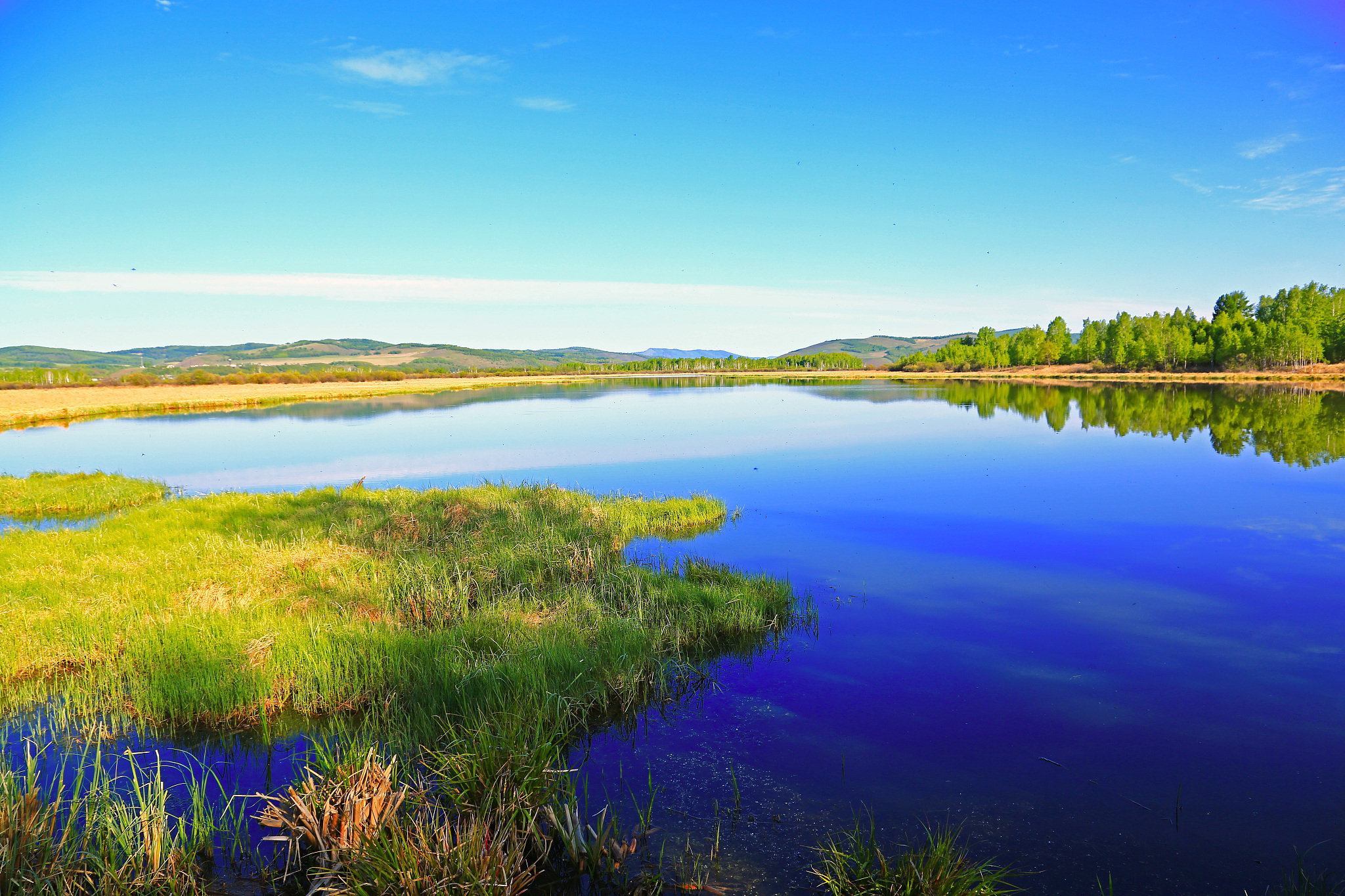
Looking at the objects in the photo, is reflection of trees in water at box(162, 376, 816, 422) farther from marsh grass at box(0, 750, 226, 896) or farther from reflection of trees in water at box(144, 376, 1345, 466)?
marsh grass at box(0, 750, 226, 896)

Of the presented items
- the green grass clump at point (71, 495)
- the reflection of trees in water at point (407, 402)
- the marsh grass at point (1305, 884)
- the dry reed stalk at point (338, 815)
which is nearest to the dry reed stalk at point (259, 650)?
the dry reed stalk at point (338, 815)

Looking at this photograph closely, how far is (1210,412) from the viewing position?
157 ft

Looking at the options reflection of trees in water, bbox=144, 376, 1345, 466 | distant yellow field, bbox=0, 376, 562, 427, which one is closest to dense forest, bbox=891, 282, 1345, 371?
reflection of trees in water, bbox=144, 376, 1345, 466

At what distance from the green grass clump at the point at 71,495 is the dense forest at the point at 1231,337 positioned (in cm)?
12571

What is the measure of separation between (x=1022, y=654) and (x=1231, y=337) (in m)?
122

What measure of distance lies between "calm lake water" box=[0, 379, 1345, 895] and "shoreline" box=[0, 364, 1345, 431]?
34.4 meters

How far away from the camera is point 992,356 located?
504ft

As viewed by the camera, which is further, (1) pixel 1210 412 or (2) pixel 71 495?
(1) pixel 1210 412

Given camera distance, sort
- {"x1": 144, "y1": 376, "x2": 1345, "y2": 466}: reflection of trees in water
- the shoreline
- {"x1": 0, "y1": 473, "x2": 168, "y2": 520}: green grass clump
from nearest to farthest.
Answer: {"x1": 0, "y1": 473, "x2": 168, "y2": 520}: green grass clump
{"x1": 144, "y1": 376, "x2": 1345, "y2": 466}: reflection of trees in water
the shoreline

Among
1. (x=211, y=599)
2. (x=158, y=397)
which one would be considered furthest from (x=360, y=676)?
(x=158, y=397)

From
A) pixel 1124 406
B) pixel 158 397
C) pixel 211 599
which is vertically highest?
pixel 158 397

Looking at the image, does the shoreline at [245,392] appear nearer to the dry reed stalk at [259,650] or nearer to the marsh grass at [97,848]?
the dry reed stalk at [259,650]

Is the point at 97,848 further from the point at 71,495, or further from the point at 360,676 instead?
the point at 71,495

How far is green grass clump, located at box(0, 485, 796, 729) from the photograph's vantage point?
8148 millimetres
